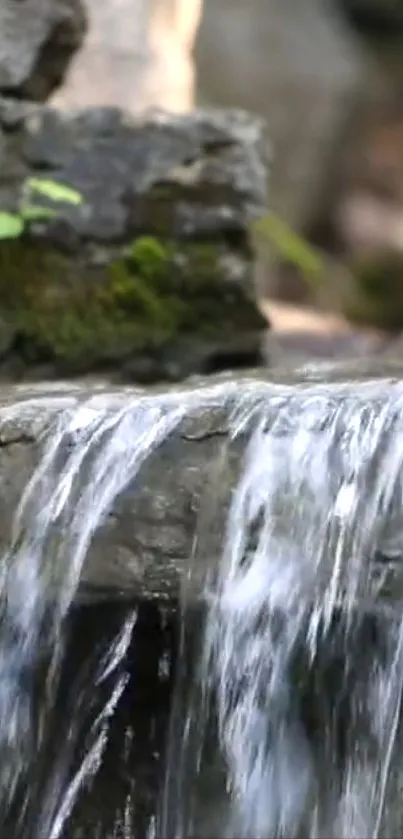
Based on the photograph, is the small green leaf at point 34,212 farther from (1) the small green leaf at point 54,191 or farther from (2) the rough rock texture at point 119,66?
(2) the rough rock texture at point 119,66

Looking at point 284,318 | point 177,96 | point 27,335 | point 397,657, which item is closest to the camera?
point 397,657

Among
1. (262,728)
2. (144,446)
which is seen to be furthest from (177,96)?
(262,728)

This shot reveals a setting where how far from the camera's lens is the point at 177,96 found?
6484 millimetres

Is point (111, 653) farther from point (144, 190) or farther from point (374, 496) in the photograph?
point (144, 190)

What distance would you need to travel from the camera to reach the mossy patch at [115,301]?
3.74 meters

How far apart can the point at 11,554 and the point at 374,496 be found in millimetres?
674

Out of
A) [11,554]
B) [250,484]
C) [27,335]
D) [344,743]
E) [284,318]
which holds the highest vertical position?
[284,318]

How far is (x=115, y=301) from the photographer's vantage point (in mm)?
3863

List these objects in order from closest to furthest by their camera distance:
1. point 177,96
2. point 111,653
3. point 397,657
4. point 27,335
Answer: point 397,657 < point 111,653 < point 27,335 < point 177,96

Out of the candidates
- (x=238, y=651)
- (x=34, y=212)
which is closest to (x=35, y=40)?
(x=34, y=212)

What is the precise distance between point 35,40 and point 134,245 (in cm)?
76

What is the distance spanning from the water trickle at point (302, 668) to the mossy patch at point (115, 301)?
1768 mm

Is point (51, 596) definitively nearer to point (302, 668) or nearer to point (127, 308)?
point (302, 668)

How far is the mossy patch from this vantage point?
12.3ft
